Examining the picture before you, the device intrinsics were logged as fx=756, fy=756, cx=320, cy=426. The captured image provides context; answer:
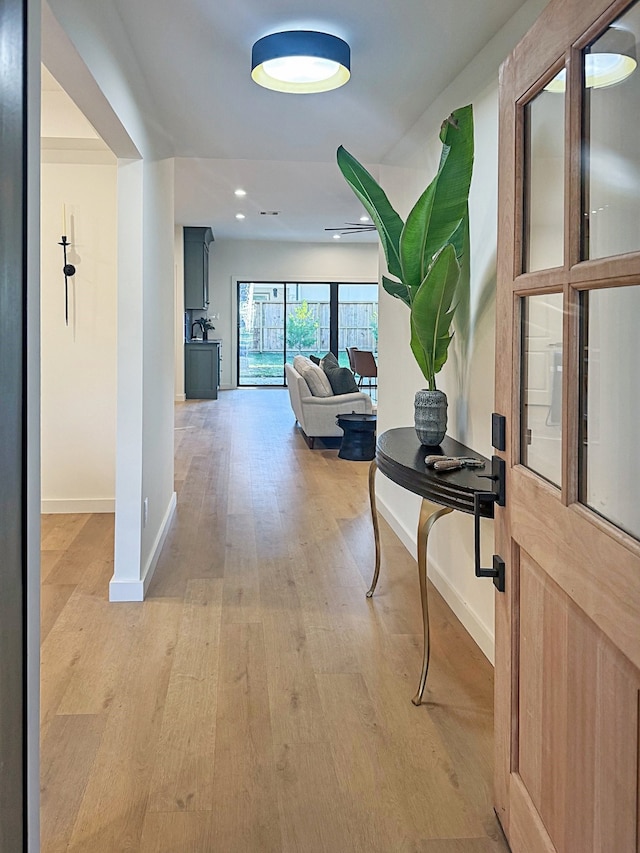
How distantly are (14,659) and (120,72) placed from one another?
2.22 m

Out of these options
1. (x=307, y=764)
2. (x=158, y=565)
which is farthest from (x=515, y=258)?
(x=158, y=565)

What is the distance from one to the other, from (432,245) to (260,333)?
11917mm

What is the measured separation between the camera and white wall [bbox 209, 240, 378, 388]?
45.9 ft

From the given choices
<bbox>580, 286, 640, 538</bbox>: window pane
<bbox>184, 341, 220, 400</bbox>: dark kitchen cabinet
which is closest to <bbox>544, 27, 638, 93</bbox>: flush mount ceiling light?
<bbox>580, 286, 640, 538</bbox>: window pane

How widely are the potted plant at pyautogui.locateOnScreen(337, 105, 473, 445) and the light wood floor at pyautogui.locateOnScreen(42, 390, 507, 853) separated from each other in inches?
37.6

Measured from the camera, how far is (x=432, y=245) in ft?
9.30

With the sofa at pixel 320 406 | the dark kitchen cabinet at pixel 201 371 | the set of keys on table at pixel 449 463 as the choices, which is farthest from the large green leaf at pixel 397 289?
the dark kitchen cabinet at pixel 201 371

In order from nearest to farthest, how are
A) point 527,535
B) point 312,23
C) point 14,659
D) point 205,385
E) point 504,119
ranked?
point 14,659 → point 527,535 → point 504,119 → point 312,23 → point 205,385

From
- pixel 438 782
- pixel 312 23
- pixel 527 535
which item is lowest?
pixel 438 782

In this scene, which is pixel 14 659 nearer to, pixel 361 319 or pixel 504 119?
pixel 504 119

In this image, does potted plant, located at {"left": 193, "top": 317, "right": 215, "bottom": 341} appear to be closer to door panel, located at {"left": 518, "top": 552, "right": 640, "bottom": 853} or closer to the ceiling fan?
the ceiling fan

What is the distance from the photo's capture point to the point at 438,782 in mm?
2088

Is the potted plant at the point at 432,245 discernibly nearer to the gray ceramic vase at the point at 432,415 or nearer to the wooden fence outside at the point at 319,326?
the gray ceramic vase at the point at 432,415

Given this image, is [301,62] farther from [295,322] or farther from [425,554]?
[295,322]
